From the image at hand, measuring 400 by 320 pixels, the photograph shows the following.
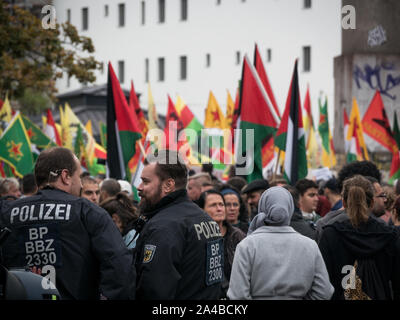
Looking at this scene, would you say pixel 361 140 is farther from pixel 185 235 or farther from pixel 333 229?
pixel 185 235

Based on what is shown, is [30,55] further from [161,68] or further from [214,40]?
[161,68]

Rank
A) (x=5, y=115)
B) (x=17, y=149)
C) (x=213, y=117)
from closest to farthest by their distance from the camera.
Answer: (x=17, y=149) → (x=5, y=115) → (x=213, y=117)

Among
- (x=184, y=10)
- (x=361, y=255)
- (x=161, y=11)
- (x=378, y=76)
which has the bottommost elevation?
(x=361, y=255)

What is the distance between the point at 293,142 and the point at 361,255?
4.47 metres

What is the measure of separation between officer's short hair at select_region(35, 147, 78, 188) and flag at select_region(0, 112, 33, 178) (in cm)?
832

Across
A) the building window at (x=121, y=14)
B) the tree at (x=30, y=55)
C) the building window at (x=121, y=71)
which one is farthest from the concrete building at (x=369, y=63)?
the building window at (x=121, y=14)

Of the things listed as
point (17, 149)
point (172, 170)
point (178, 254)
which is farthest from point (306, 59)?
point (178, 254)

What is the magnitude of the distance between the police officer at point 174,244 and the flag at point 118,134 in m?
5.83

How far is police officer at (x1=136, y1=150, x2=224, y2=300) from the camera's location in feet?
15.2

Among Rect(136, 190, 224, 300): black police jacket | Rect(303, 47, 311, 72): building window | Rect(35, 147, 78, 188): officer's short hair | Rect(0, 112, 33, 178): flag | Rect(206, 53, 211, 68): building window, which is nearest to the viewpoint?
Rect(136, 190, 224, 300): black police jacket

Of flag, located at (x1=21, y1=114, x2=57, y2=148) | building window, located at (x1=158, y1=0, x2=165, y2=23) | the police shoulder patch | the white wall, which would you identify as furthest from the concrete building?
building window, located at (x1=158, y1=0, x2=165, y2=23)

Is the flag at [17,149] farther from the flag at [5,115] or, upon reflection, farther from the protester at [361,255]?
the protester at [361,255]

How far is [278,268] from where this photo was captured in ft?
16.1

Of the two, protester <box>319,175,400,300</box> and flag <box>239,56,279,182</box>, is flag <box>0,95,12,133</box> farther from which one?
protester <box>319,175,400,300</box>
